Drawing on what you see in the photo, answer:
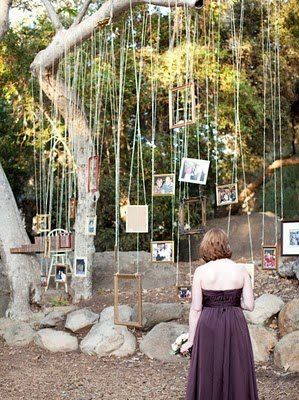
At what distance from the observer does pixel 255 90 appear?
1196 centimetres

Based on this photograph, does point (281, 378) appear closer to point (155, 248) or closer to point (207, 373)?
point (155, 248)

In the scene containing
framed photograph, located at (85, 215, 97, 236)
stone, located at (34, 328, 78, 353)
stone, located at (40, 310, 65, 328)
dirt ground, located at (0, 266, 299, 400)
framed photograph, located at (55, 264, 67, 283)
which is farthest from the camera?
framed photograph, located at (55, 264, 67, 283)

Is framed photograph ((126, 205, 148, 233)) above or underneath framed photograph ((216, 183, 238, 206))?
underneath

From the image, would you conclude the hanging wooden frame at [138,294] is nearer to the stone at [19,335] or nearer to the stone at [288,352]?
the stone at [288,352]

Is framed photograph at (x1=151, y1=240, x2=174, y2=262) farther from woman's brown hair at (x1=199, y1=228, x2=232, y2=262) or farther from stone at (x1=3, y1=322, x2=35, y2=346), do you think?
woman's brown hair at (x1=199, y1=228, x2=232, y2=262)

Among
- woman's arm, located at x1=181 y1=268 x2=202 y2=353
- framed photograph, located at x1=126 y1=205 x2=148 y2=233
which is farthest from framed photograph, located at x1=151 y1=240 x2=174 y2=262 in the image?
woman's arm, located at x1=181 y1=268 x2=202 y2=353

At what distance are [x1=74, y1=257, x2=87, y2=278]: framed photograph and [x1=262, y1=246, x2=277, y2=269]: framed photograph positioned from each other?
255 cm

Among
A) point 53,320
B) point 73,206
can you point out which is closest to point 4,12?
point 73,206

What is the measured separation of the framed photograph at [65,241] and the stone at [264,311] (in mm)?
2143

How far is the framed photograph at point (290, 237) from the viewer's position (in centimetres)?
743

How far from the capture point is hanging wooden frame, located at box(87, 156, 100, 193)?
8610 millimetres

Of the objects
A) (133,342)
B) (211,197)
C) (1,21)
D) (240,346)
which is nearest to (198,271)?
(240,346)

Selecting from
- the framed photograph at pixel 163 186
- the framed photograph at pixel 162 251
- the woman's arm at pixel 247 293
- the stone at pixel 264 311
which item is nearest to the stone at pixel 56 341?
the framed photograph at pixel 162 251

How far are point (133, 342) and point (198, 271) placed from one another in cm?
377
